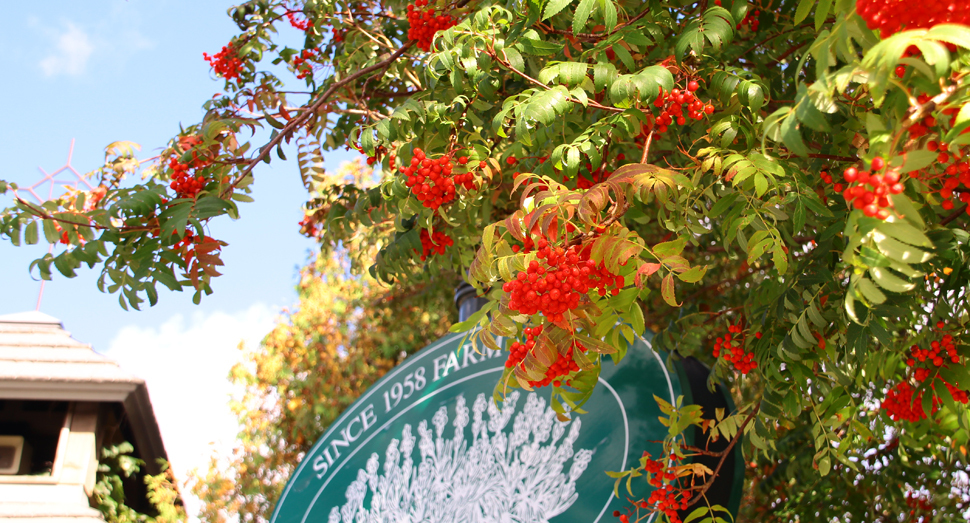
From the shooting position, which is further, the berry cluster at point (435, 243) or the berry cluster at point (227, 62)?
the berry cluster at point (227, 62)

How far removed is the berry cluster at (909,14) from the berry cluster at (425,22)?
1910 millimetres

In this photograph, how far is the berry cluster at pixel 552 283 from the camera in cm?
185

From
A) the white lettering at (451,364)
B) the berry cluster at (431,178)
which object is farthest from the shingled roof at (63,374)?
the berry cluster at (431,178)

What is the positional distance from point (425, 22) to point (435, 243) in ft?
2.92

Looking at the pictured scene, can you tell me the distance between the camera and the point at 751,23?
308cm

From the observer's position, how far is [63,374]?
7895 mm

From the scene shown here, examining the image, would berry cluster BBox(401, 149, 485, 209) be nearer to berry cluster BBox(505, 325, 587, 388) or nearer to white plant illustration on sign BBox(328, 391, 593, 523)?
berry cluster BBox(505, 325, 587, 388)

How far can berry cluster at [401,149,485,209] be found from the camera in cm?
251

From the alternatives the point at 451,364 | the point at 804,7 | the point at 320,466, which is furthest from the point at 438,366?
the point at 804,7

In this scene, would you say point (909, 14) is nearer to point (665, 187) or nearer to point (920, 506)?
point (665, 187)

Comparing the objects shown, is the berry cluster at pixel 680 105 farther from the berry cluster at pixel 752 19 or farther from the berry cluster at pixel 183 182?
the berry cluster at pixel 183 182

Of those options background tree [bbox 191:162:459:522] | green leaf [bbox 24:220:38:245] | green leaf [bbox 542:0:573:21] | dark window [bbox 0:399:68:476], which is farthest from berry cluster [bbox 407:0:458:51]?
dark window [bbox 0:399:68:476]

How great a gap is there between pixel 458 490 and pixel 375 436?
0.96m

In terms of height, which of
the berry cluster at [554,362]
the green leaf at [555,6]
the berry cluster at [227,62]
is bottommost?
the berry cluster at [554,362]
